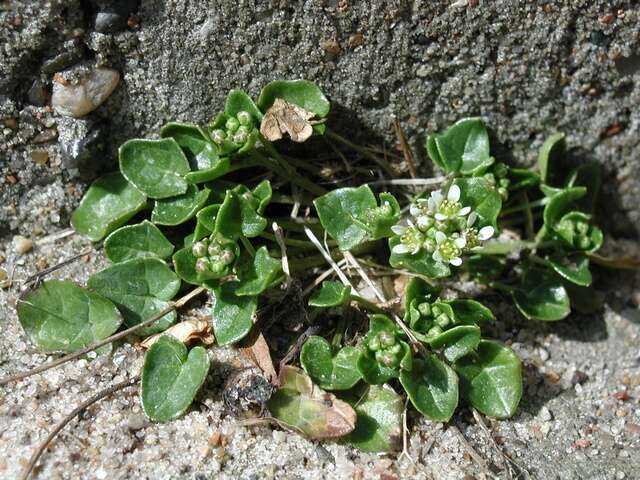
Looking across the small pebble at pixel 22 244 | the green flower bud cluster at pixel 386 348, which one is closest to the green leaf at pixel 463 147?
the green flower bud cluster at pixel 386 348

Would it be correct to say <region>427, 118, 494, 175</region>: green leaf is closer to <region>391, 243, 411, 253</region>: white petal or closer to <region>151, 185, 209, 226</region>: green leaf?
<region>391, 243, 411, 253</region>: white petal

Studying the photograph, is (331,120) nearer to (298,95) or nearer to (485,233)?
(298,95)

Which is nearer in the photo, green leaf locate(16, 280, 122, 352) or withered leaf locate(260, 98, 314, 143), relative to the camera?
green leaf locate(16, 280, 122, 352)

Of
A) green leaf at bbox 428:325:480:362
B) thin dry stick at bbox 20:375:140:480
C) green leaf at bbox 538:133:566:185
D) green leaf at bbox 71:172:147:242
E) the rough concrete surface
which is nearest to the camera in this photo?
thin dry stick at bbox 20:375:140:480

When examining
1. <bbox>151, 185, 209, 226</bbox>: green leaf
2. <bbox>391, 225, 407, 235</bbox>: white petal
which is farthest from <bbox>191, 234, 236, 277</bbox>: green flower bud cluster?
<bbox>391, 225, 407, 235</bbox>: white petal

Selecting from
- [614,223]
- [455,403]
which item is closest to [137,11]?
[455,403]

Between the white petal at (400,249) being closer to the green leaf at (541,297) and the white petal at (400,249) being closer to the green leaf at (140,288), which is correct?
the green leaf at (541,297)

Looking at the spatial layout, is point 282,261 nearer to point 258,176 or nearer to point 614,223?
point 258,176
